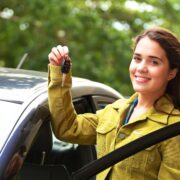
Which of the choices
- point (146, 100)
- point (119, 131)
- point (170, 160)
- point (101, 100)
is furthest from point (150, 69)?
point (101, 100)

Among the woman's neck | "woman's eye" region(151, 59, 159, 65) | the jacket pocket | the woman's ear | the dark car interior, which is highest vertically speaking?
"woman's eye" region(151, 59, 159, 65)

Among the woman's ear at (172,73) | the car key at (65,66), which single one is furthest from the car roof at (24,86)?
the woman's ear at (172,73)

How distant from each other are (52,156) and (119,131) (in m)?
0.79

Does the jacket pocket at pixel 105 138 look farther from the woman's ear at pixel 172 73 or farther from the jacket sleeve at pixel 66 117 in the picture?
the woman's ear at pixel 172 73

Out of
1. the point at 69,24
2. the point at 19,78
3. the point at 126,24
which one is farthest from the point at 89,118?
the point at 126,24

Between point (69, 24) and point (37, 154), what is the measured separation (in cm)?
794

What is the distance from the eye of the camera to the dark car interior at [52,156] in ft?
7.20

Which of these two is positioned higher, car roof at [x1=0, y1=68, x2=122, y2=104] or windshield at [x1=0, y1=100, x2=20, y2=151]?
car roof at [x1=0, y1=68, x2=122, y2=104]

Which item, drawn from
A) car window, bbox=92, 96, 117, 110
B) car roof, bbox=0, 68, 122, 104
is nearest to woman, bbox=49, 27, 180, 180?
car roof, bbox=0, 68, 122, 104

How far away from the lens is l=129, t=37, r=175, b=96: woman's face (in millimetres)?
2109

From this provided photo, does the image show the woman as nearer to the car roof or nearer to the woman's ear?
the woman's ear

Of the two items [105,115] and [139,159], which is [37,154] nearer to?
[105,115]

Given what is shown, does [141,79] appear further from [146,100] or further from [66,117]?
[66,117]

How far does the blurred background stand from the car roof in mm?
6430
